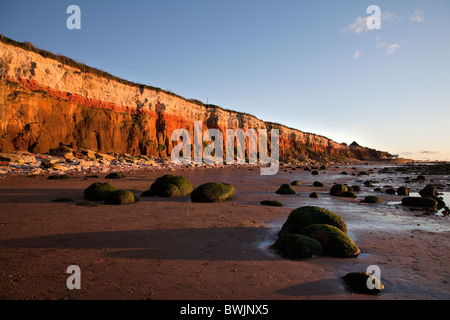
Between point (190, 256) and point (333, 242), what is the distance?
346cm

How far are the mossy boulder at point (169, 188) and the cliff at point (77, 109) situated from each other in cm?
2088

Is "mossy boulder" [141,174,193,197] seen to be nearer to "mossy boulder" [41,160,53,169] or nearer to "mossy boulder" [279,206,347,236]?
"mossy boulder" [279,206,347,236]

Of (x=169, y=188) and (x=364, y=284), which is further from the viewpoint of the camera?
(x=169, y=188)

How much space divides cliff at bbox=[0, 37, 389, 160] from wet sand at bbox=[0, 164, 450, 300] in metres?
22.2

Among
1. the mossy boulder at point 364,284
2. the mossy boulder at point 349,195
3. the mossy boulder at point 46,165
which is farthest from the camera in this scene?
the mossy boulder at point 46,165

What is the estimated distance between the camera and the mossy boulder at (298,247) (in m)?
5.70

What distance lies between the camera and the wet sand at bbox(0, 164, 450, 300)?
13.4ft

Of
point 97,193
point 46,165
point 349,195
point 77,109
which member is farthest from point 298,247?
point 77,109

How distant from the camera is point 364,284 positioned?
4301mm

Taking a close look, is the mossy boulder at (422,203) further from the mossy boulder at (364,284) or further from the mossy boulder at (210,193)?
the mossy boulder at (364,284)

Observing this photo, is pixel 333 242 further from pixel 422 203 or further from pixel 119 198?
pixel 422 203

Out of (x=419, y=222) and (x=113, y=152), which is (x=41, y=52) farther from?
(x=419, y=222)

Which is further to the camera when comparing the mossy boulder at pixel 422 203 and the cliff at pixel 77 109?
the cliff at pixel 77 109

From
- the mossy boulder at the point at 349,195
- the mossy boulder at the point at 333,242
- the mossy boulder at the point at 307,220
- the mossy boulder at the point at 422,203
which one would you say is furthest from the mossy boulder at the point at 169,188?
the mossy boulder at the point at 422,203
